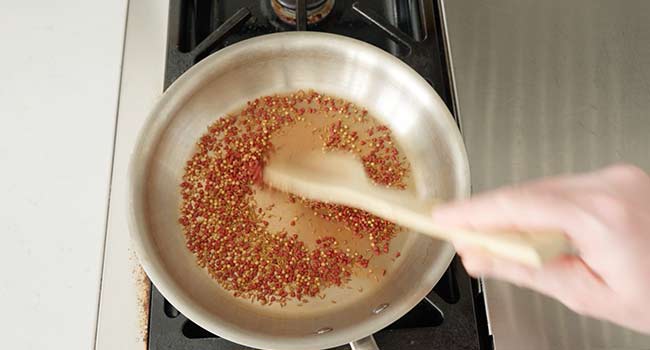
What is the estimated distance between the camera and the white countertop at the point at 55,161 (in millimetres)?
740

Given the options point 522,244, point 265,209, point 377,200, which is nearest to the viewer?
point 522,244

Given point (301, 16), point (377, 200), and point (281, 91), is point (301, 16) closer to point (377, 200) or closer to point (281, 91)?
point (281, 91)

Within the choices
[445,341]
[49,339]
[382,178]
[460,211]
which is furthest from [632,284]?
[49,339]

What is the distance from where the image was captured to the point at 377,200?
63cm

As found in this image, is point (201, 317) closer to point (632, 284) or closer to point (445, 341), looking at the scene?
point (445, 341)

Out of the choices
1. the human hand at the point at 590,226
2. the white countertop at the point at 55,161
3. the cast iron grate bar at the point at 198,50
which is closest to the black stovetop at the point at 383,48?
the cast iron grate bar at the point at 198,50

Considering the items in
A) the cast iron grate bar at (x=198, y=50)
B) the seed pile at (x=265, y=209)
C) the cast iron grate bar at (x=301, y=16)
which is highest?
the cast iron grate bar at (x=301, y=16)

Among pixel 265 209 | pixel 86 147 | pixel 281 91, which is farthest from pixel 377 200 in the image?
pixel 86 147

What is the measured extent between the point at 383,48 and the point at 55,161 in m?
0.51

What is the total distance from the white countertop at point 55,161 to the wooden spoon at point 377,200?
0.86 feet

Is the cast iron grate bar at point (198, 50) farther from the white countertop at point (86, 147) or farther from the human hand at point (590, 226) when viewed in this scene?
the human hand at point (590, 226)

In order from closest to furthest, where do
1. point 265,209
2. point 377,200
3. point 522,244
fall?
point 522,244 → point 377,200 → point 265,209

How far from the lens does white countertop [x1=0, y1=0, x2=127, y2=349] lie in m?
0.74

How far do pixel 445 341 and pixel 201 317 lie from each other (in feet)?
0.97
